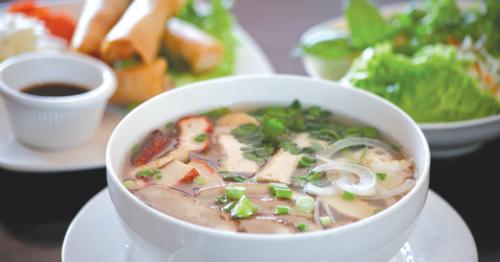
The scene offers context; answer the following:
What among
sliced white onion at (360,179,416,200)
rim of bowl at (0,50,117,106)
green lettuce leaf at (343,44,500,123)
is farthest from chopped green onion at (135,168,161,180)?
green lettuce leaf at (343,44,500,123)

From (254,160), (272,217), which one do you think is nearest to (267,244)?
(272,217)

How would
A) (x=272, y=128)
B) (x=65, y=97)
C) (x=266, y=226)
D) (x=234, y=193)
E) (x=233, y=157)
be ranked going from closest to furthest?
(x=266, y=226) → (x=234, y=193) → (x=233, y=157) → (x=272, y=128) → (x=65, y=97)

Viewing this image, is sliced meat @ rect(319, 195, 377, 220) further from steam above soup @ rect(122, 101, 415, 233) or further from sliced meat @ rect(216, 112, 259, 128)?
sliced meat @ rect(216, 112, 259, 128)

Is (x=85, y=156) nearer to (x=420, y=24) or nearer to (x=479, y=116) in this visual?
(x=479, y=116)

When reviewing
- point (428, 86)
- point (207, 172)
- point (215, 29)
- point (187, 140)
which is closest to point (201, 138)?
point (187, 140)

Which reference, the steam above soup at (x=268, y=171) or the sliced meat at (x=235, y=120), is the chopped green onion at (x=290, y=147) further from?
the sliced meat at (x=235, y=120)

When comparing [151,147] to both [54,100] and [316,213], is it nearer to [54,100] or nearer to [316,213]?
[316,213]

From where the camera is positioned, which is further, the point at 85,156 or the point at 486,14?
the point at 486,14

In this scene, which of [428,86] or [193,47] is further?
[193,47]
